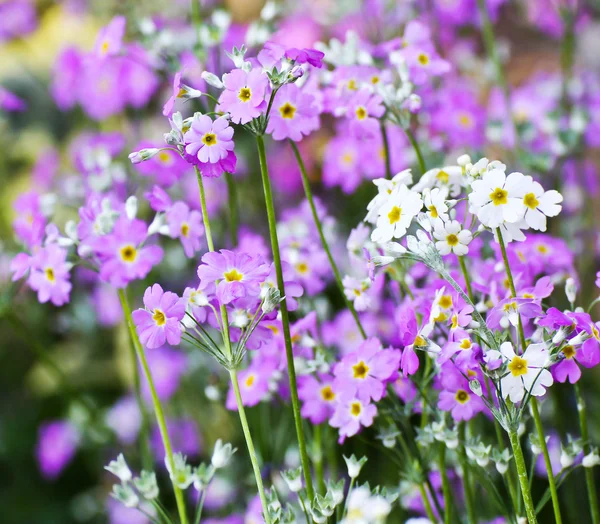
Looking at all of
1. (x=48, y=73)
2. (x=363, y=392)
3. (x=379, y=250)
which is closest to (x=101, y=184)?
(x=379, y=250)

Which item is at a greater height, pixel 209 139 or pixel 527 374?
pixel 209 139

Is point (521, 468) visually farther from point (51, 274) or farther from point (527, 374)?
point (51, 274)

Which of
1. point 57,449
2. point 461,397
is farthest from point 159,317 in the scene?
point 57,449

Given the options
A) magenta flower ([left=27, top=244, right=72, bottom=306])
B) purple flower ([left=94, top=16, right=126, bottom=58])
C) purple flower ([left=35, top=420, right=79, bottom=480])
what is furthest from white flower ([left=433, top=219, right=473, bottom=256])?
purple flower ([left=35, top=420, right=79, bottom=480])

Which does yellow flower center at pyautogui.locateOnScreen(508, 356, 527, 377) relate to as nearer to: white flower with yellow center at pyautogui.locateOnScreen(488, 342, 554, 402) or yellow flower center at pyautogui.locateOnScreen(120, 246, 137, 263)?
white flower with yellow center at pyautogui.locateOnScreen(488, 342, 554, 402)

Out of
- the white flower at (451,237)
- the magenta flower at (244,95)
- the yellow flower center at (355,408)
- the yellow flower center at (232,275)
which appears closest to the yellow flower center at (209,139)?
the magenta flower at (244,95)

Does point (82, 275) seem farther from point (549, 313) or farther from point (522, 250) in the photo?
point (549, 313)
